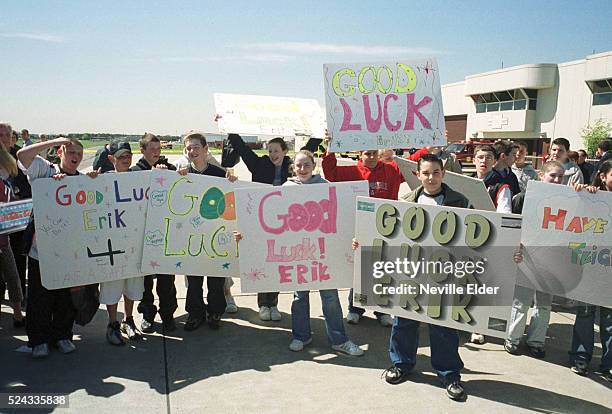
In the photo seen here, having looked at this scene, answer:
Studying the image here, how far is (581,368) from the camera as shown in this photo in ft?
12.6

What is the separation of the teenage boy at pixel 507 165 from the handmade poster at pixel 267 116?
1965mm

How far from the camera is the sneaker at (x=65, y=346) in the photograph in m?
3.99

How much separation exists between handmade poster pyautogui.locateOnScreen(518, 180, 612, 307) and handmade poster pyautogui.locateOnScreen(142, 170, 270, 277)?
2.41 meters

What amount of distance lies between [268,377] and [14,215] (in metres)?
2.68

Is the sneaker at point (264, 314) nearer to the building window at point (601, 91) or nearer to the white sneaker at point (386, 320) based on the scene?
the white sneaker at point (386, 320)

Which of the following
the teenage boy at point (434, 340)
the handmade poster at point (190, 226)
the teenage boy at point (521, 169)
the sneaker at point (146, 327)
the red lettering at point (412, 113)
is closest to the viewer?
the teenage boy at point (434, 340)

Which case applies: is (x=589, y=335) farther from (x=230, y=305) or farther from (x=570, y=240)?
(x=230, y=305)

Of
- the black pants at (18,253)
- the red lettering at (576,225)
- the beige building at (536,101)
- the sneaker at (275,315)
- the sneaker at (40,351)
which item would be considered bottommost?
the sneaker at (275,315)

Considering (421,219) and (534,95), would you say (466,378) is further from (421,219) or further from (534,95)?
(534,95)

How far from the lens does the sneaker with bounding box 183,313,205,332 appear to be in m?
4.57

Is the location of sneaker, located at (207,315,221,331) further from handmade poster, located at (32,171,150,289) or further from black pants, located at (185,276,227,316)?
handmade poster, located at (32,171,150,289)

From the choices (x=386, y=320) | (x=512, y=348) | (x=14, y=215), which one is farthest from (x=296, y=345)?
(x=14, y=215)

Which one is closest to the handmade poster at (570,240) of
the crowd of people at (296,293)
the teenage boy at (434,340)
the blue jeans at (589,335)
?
the crowd of people at (296,293)

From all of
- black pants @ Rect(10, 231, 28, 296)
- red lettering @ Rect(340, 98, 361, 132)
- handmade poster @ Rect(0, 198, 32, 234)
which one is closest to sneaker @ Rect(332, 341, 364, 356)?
red lettering @ Rect(340, 98, 361, 132)
